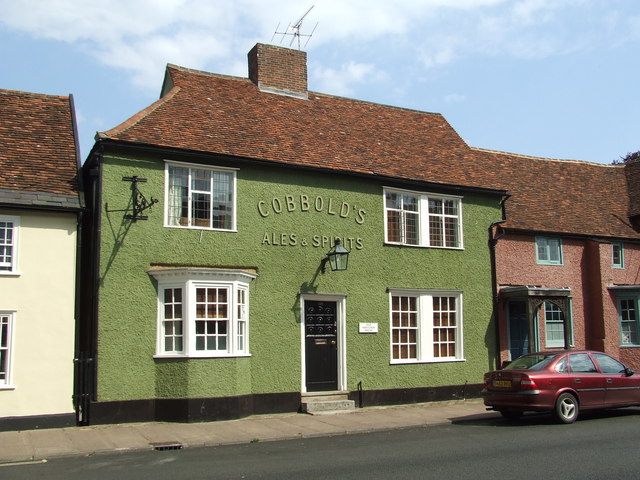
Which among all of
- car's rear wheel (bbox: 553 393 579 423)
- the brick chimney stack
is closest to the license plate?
car's rear wheel (bbox: 553 393 579 423)

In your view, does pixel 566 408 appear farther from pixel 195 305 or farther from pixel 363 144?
pixel 363 144

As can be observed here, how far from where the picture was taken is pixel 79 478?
30.3 ft

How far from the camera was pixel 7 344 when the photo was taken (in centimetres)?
1373

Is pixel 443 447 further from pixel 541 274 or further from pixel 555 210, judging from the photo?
pixel 555 210

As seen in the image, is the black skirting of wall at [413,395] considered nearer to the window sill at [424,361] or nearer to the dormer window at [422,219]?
the window sill at [424,361]

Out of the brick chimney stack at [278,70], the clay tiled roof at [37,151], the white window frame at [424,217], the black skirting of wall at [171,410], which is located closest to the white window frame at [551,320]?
the white window frame at [424,217]

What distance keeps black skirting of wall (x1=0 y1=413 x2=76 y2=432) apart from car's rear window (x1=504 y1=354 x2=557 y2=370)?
29.4ft

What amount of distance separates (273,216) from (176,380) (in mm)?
4408

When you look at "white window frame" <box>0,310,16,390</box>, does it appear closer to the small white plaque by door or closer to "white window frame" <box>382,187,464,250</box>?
the small white plaque by door

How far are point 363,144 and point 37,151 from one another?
8.30m

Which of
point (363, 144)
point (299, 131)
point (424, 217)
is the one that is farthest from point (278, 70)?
point (424, 217)

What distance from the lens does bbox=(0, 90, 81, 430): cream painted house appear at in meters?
13.7

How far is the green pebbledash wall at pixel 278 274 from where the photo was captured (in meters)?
14.5

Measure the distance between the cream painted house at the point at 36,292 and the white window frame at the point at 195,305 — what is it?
180 cm
